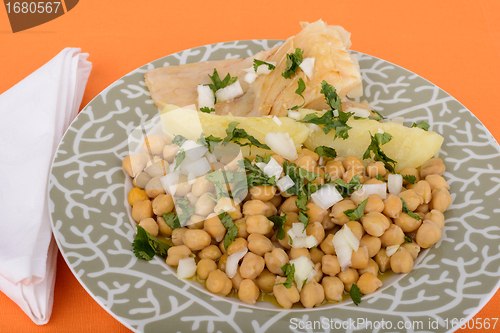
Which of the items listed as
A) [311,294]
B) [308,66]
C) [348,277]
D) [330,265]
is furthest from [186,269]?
[308,66]

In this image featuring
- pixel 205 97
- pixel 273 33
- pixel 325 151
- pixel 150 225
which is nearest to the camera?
pixel 150 225

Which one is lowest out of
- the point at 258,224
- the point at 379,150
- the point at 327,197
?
the point at 258,224

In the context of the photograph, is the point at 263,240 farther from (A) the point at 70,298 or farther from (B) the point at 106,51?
(B) the point at 106,51

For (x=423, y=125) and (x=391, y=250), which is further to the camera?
(x=423, y=125)

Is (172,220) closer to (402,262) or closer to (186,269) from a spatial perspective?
(186,269)

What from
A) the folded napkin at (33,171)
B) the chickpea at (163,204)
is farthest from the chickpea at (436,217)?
the folded napkin at (33,171)

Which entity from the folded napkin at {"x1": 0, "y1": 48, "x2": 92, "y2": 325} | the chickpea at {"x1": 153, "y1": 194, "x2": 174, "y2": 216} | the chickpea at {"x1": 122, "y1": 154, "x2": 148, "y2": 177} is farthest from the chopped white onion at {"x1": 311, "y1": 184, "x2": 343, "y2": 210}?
the folded napkin at {"x1": 0, "y1": 48, "x2": 92, "y2": 325}

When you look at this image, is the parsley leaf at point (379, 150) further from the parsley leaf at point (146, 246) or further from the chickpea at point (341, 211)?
the parsley leaf at point (146, 246)

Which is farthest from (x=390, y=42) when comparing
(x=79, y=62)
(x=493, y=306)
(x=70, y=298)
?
(x=70, y=298)
